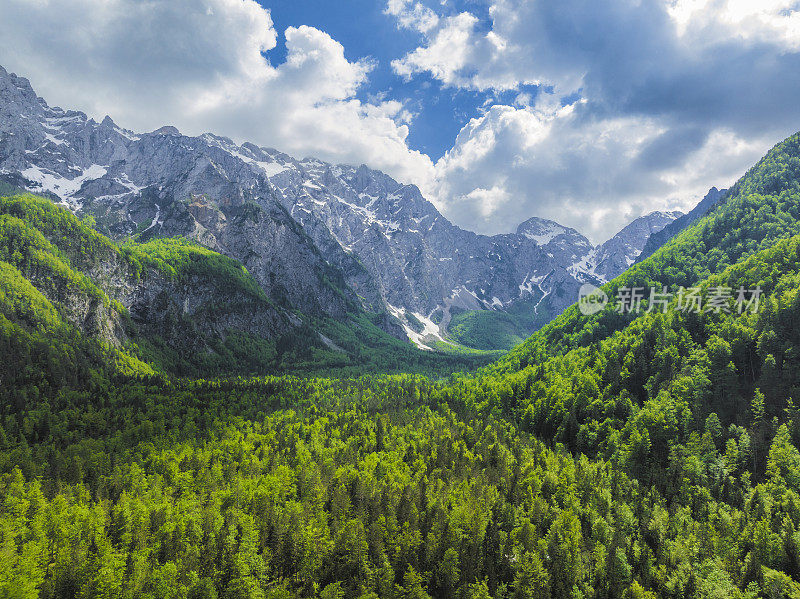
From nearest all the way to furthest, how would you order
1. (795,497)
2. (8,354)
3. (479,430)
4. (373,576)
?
(373,576), (795,497), (479,430), (8,354)

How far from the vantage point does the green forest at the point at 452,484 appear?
2933 inches

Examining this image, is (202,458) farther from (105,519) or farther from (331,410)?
(331,410)

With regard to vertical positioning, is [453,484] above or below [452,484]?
below

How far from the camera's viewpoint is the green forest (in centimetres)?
7450

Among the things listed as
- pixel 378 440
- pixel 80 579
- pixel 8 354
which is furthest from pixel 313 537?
pixel 8 354

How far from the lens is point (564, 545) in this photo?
80.4 metres

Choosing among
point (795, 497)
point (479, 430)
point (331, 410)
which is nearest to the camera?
point (795, 497)

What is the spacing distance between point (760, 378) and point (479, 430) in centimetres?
8091

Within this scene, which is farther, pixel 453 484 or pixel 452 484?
pixel 453 484

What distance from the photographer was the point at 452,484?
344ft

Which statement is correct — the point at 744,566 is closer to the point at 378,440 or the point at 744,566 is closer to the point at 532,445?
the point at 532,445

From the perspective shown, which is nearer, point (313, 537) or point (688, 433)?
point (313, 537)

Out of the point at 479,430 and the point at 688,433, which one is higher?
the point at 688,433

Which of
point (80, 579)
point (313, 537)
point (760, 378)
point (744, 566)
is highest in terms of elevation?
point (760, 378)
